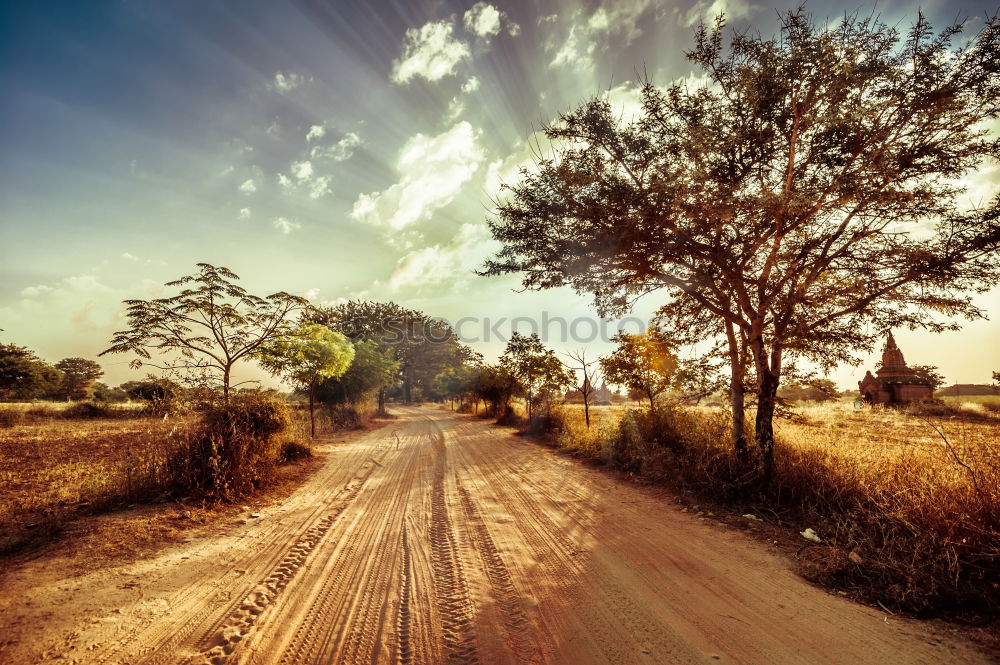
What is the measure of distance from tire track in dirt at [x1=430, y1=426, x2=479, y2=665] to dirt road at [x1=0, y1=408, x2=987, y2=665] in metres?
0.02

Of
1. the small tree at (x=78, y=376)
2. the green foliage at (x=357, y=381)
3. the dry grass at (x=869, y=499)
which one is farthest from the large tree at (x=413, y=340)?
the dry grass at (x=869, y=499)

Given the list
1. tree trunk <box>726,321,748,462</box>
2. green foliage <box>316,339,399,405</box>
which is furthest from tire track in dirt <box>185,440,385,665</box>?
green foliage <box>316,339,399,405</box>

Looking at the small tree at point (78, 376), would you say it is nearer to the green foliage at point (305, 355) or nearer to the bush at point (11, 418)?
A: the bush at point (11, 418)

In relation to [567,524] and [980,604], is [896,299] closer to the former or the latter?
[980,604]

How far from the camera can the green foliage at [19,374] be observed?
30.1 meters

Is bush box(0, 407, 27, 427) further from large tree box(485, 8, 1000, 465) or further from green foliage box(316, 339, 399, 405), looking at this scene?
large tree box(485, 8, 1000, 465)

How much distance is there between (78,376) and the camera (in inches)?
1886

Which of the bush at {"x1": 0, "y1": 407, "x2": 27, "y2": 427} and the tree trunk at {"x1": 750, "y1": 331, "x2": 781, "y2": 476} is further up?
the tree trunk at {"x1": 750, "y1": 331, "x2": 781, "y2": 476}

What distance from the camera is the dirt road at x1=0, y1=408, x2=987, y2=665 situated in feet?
9.45

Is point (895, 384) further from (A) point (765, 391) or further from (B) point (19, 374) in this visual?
(B) point (19, 374)

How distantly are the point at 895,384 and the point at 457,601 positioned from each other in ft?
154

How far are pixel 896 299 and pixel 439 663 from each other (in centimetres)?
851

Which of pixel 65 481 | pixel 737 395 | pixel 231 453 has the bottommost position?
pixel 65 481

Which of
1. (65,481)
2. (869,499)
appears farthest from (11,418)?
(869,499)
